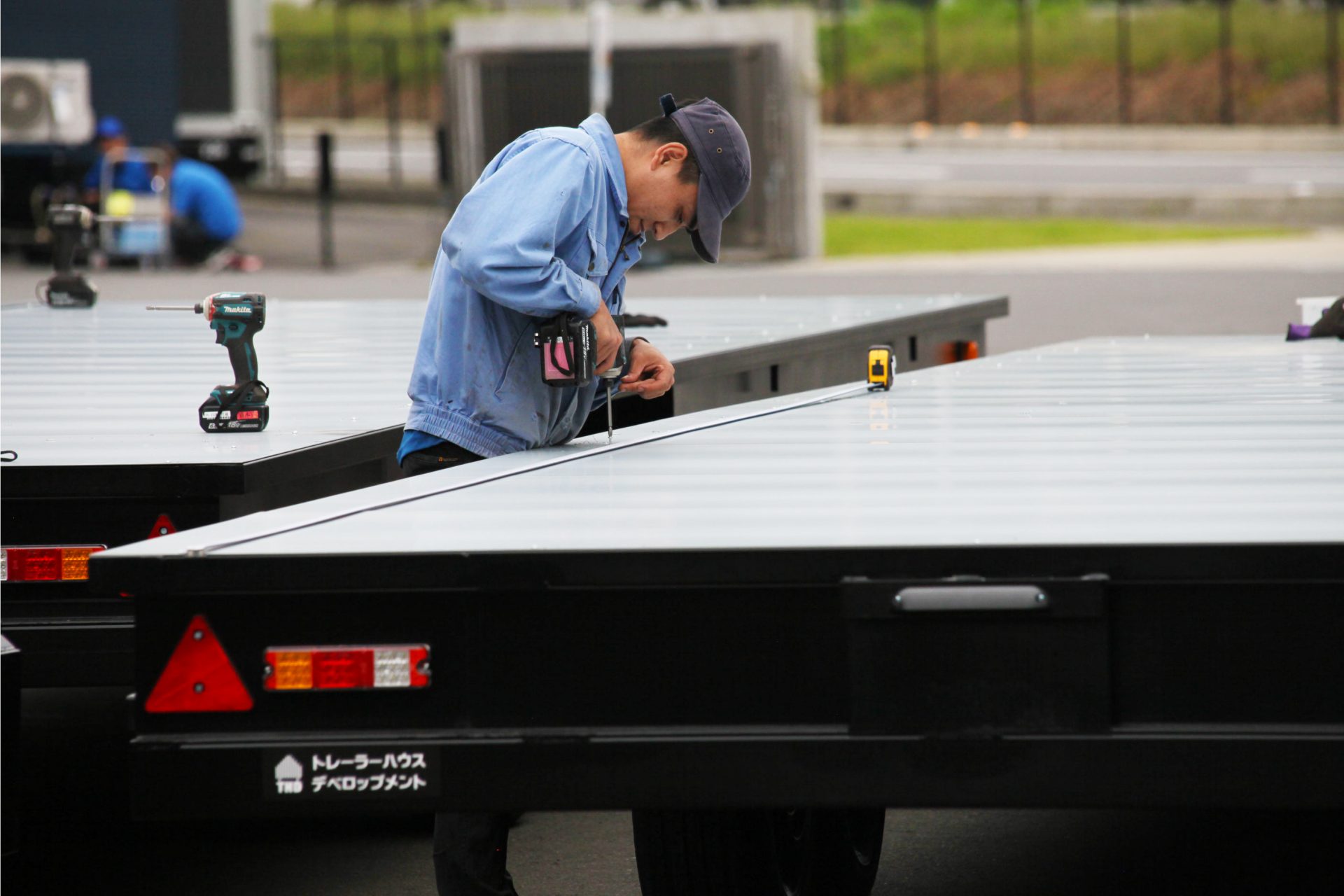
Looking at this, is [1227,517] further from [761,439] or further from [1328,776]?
[761,439]

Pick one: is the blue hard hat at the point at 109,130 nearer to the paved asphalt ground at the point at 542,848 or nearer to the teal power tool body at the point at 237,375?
the paved asphalt ground at the point at 542,848

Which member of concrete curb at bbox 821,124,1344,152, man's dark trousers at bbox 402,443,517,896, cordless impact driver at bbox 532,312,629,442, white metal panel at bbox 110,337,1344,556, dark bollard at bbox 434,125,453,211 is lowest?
man's dark trousers at bbox 402,443,517,896

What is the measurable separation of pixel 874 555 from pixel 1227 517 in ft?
2.00

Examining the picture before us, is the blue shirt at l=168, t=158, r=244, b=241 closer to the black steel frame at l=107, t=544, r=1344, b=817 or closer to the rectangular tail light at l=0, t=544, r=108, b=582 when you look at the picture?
the rectangular tail light at l=0, t=544, r=108, b=582

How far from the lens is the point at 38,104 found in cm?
2138

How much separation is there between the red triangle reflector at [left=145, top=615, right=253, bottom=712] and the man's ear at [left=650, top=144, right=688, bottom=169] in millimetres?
1719

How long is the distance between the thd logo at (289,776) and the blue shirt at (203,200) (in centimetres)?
1865

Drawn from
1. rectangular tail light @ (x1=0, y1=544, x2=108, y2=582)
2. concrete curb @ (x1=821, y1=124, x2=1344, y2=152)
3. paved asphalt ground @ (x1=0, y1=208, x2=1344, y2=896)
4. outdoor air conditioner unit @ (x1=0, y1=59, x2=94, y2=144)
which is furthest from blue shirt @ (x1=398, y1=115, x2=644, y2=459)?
concrete curb @ (x1=821, y1=124, x2=1344, y2=152)

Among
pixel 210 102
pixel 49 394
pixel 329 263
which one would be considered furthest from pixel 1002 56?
pixel 49 394

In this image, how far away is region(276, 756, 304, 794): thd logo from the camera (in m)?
2.91

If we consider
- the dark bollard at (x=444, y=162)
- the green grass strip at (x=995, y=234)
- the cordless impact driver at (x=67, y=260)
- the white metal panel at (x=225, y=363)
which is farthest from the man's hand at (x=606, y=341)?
the green grass strip at (x=995, y=234)

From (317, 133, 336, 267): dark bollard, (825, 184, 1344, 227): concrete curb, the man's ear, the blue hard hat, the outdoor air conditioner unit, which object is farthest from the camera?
(825, 184, 1344, 227): concrete curb

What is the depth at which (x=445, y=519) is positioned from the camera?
10.7ft

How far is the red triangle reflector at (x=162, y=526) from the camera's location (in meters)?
4.25
